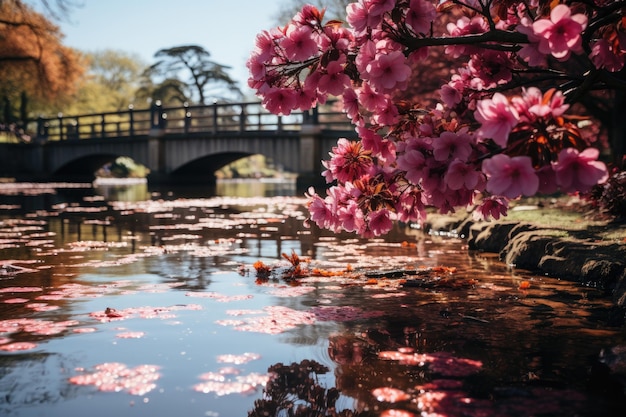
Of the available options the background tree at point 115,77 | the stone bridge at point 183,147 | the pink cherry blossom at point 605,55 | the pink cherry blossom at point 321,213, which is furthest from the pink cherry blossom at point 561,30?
the background tree at point 115,77

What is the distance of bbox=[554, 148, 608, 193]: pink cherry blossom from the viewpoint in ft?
9.57

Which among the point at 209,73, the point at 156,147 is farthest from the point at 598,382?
the point at 209,73

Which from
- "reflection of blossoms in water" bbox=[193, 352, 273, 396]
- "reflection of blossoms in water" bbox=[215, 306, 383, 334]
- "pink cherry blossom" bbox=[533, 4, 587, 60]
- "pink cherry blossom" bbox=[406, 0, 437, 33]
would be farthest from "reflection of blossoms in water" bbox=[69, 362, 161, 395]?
"pink cherry blossom" bbox=[533, 4, 587, 60]

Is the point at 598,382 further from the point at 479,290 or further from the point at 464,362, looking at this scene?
the point at 479,290

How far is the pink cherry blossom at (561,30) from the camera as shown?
318cm

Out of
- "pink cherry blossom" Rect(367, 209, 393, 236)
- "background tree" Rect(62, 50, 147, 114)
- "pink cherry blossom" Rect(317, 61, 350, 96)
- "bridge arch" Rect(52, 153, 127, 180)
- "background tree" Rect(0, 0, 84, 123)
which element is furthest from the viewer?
"background tree" Rect(62, 50, 147, 114)

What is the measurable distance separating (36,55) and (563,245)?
1517 inches

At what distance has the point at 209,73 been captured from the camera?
52531 mm

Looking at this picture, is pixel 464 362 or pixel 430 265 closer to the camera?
pixel 464 362

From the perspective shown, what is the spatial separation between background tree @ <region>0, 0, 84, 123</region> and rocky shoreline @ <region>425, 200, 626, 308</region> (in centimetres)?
3204

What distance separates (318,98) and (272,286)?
2.38m

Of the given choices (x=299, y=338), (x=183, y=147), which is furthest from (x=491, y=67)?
(x=183, y=147)

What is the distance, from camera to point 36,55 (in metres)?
40.1

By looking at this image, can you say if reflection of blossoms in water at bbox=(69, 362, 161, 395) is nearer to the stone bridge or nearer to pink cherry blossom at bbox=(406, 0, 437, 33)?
pink cherry blossom at bbox=(406, 0, 437, 33)
